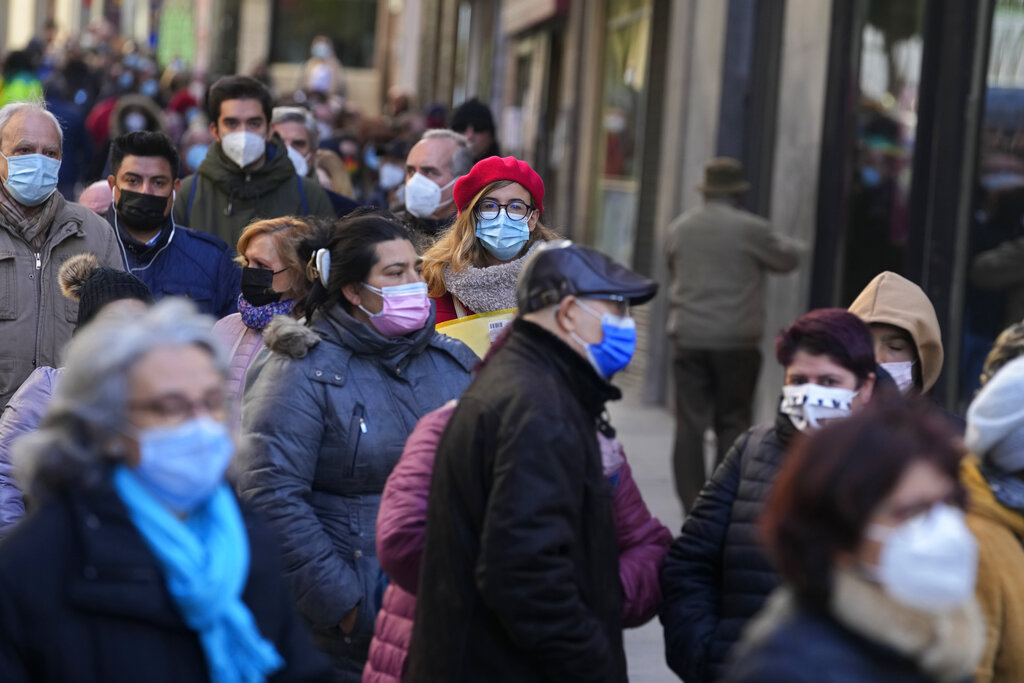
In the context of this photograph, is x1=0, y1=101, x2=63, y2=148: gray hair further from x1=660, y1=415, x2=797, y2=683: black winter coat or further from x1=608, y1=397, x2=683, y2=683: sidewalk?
x1=660, y1=415, x2=797, y2=683: black winter coat

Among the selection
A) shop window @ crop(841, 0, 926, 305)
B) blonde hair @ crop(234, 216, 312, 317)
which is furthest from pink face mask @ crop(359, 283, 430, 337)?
shop window @ crop(841, 0, 926, 305)

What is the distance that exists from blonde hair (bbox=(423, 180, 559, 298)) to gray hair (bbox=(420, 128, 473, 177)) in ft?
4.40

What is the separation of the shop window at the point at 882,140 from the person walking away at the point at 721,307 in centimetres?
78

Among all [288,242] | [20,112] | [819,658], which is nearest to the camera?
[819,658]

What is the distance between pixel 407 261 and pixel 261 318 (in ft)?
2.75

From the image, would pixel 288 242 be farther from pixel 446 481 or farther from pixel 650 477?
pixel 650 477

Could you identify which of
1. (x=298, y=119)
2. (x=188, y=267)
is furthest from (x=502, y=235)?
(x=298, y=119)

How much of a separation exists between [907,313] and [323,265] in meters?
1.53

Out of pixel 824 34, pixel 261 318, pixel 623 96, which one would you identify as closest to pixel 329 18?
pixel 623 96

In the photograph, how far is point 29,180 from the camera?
18.4ft

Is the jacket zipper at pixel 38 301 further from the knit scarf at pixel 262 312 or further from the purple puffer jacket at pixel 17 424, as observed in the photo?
the purple puffer jacket at pixel 17 424

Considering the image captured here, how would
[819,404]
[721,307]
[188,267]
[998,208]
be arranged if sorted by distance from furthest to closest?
[721,307], [998,208], [188,267], [819,404]

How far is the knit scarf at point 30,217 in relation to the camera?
5551 mm

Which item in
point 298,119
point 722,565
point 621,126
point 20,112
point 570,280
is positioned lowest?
point 722,565
